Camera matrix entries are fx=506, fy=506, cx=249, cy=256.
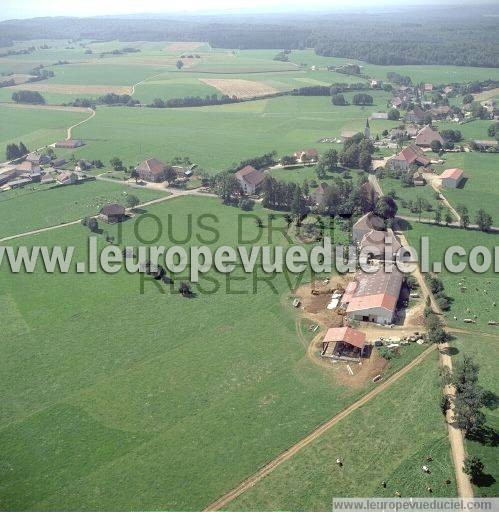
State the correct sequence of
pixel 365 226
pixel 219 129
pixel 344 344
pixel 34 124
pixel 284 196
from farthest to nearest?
pixel 34 124, pixel 219 129, pixel 284 196, pixel 365 226, pixel 344 344

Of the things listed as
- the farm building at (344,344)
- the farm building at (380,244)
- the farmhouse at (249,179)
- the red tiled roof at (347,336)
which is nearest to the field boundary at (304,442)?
the farm building at (344,344)

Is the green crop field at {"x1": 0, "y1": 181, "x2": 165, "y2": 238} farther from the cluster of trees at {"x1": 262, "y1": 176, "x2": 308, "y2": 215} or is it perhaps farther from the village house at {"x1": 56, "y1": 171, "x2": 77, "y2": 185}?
the cluster of trees at {"x1": 262, "y1": 176, "x2": 308, "y2": 215}

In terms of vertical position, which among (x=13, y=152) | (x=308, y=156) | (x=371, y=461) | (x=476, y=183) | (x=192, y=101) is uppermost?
(x=192, y=101)

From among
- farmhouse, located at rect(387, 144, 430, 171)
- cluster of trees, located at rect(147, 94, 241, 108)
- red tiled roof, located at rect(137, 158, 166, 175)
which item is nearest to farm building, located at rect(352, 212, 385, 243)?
farmhouse, located at rect(387, 144, 430, 171)

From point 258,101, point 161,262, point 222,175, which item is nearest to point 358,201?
point 222,175

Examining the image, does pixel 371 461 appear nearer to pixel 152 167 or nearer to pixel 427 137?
pixel 152 167

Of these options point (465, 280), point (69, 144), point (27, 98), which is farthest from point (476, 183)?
point (27, 98)

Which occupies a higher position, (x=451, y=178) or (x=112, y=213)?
(x=112, y=213)
